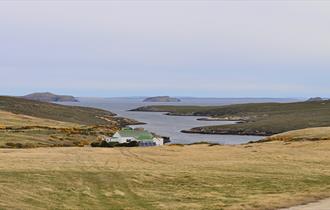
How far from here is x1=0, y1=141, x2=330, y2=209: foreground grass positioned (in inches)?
867

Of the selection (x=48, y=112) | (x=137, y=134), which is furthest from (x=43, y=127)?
(x=48, y=112)

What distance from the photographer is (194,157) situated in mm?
43625

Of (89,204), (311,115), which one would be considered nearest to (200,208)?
(89,204)

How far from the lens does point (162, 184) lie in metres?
27.1

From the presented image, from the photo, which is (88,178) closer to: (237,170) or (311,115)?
(237,170)

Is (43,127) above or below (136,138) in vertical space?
above

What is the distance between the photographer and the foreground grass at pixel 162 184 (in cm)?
2203

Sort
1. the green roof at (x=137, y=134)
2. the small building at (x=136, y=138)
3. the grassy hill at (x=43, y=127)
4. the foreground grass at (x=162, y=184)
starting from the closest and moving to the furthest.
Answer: the foreground grass at (x=162, y=184) < the grassy hill at (x=43, y=127) < the small building at (x=136, y=138) < the green roof at (x=137, y=134)

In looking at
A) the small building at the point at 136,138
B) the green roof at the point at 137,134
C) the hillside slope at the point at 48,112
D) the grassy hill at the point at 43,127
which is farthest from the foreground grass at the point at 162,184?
the hillside slope at the point at 48,112

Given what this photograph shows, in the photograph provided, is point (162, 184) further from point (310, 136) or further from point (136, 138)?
point (136, 138)

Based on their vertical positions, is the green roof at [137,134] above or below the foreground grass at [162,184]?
below

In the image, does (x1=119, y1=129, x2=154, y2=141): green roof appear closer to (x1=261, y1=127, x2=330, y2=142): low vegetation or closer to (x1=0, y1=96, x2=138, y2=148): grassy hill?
(x1=0, y1=96, x2=138, y2=148): grassy hill

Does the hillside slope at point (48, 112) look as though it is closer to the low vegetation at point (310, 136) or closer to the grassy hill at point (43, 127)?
the grassy hill at point (43, 127)

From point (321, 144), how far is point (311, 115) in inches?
3377
